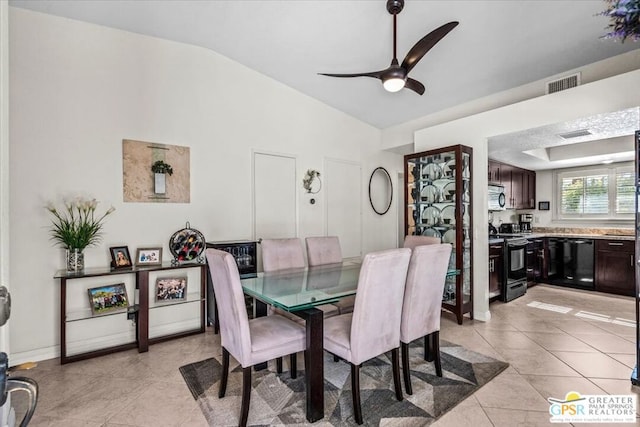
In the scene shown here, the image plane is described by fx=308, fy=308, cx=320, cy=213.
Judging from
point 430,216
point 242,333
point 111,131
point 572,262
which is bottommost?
point 572,262

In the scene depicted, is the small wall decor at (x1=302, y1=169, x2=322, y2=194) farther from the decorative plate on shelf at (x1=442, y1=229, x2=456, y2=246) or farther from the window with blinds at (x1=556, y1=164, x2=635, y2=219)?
the window with blinds at (x1=556, y1=164, x2=635, y2=219)

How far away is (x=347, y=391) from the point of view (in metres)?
2.23

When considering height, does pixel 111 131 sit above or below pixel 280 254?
above

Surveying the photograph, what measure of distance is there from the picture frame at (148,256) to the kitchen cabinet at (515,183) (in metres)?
4.96

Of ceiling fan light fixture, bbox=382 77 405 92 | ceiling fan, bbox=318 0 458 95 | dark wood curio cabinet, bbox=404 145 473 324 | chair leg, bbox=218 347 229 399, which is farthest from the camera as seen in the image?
dark wood curio cabinet, bbox=404 145 473 324

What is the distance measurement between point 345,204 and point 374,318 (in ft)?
10.5

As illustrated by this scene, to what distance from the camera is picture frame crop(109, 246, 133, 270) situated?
3.04 meters

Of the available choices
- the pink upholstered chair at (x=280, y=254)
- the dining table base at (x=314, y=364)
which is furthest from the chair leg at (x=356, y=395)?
the pink upholstered chair at (x=280, y=254)

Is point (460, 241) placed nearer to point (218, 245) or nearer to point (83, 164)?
point (218, 245)

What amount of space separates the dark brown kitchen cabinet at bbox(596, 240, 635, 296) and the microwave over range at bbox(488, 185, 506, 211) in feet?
4.89

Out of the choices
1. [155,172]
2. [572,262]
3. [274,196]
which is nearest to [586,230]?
[572,262]

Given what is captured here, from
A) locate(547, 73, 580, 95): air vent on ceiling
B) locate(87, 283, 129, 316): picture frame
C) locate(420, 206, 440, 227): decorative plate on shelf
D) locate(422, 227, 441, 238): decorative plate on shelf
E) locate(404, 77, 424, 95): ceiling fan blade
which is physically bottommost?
locate(87, 283, 129, 316): picture frame

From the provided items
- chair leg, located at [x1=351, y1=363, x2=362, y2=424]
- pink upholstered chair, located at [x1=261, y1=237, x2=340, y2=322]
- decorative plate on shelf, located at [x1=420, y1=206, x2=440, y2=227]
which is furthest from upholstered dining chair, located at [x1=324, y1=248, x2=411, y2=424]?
decorative plate on shelf, located at [x1=420, y1=206, x2=440, y2=227]

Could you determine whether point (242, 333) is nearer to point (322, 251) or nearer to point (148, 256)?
point (322, 251)
